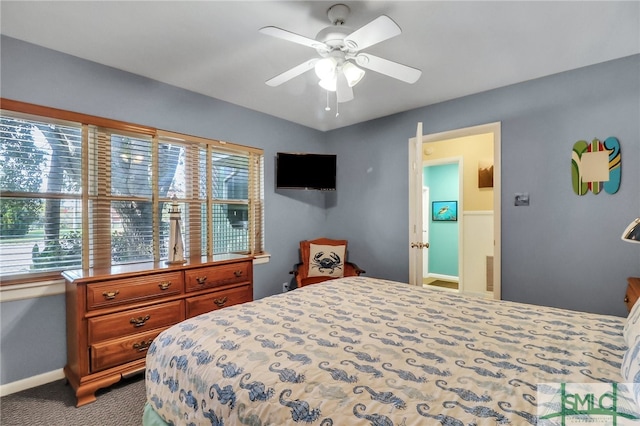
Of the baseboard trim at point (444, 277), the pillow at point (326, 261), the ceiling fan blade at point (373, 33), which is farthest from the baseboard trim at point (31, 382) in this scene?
the baseboard trim at point (444, 277)

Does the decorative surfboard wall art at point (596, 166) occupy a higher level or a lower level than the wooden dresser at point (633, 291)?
higher

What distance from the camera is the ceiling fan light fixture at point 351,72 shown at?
76.3 inches

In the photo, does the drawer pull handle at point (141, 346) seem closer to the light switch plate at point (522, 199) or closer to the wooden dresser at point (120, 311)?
the wooden dresser at point (120, 311)

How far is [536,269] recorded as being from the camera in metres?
2.78

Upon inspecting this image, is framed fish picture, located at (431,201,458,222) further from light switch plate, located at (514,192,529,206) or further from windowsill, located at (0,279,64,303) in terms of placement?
windowsill, located at (0,279,64,303)

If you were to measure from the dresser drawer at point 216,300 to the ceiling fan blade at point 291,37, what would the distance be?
6.93ft

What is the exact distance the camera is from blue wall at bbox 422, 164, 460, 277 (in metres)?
5.71

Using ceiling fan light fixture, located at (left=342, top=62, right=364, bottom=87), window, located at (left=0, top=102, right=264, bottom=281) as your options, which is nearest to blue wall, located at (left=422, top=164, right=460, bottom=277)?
window, located at (left=0, top=102, right=264, bottom=281)

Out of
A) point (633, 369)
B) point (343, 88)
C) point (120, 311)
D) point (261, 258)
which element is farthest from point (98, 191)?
point (633, 369)

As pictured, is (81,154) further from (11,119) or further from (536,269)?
(536,269)

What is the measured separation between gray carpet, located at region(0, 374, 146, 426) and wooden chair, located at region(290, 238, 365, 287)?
1988mm

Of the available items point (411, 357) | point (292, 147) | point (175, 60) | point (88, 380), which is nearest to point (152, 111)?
point (175, 60)

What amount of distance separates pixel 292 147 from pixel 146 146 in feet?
5.91

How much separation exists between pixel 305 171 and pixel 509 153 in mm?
2284
